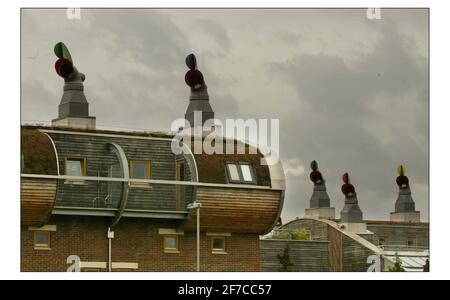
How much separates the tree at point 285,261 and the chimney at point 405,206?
1534cm

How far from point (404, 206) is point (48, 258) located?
30705 mm

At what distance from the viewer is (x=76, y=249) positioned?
165 ft

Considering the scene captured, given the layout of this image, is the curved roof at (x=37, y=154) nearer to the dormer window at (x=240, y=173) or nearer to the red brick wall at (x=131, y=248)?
the red brick wall at (x=131, y=248)

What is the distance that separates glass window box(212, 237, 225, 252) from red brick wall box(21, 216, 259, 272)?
25cm

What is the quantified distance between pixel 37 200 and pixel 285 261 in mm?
15169

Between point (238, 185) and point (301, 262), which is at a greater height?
point (238, 185)

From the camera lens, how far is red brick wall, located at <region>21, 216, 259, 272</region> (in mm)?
49562

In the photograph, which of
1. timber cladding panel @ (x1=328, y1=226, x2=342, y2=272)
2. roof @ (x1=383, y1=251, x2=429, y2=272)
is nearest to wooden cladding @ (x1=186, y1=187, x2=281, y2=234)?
timber cladding panel @ (x1=328, y1=226, x2=342, y2=272)

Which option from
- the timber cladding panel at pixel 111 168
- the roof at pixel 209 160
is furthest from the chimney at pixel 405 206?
the timber cladding panel at pixel 111 168

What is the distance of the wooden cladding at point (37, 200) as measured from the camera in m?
48.3

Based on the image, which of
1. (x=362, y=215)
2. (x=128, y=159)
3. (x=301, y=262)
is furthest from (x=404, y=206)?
(x=128, y=159)

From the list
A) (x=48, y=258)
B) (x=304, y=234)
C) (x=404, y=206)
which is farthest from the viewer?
(x=404, y=206)

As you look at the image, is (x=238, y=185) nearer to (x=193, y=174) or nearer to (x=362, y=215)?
(x=193, y=174)
